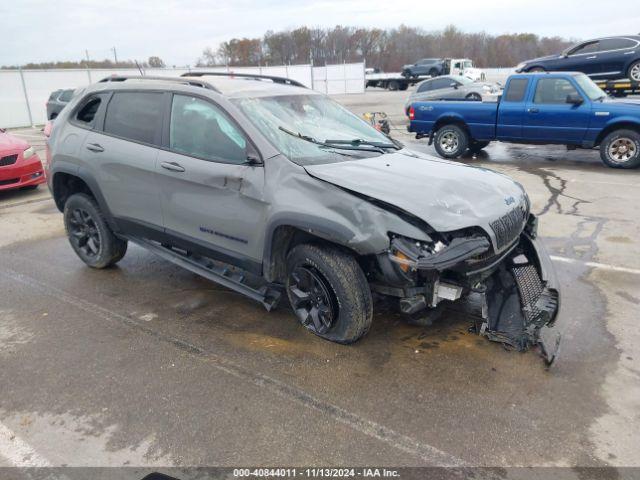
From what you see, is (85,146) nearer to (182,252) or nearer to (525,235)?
(182,252)

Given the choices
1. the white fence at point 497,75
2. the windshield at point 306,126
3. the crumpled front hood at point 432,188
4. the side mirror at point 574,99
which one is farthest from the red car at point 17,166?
the white fence at point 497,75

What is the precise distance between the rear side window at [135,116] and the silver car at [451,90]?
13.9 meters

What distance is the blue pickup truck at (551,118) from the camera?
381 inches

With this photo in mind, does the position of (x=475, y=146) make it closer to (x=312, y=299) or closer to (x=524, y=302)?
(x=524, y=302)

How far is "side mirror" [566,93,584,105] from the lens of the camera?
32.1 ft

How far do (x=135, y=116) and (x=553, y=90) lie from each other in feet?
28.5

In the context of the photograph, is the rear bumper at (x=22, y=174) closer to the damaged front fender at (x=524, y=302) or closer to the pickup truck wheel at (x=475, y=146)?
the damaged front fender at (x=524, y=302)

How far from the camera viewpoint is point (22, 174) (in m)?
9.01

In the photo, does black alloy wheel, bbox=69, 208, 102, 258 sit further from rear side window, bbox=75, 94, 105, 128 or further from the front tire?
rear side window, bbox=75, 94, 105, 128

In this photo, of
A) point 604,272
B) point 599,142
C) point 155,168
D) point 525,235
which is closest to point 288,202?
point 155,168

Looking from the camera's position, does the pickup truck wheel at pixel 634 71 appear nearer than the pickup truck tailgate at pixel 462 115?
No

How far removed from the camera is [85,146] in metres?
4.90

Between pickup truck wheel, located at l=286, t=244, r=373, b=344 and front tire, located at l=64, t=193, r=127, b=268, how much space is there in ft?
7.68

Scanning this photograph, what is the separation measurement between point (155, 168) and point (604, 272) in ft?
14.5
